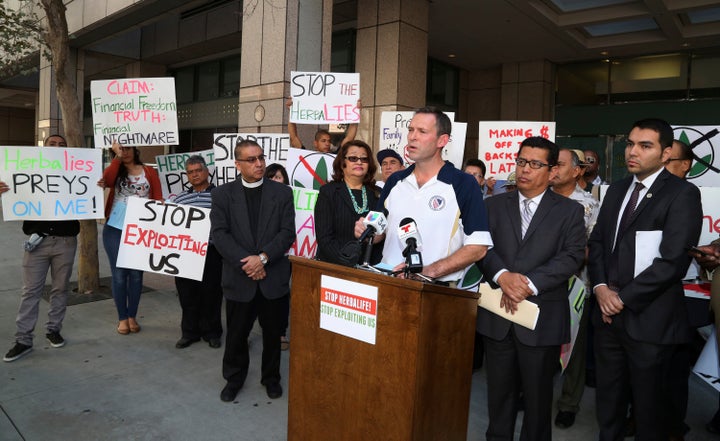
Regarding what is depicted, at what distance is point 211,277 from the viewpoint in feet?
18.1

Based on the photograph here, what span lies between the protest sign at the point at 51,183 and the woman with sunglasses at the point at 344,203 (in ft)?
9.56

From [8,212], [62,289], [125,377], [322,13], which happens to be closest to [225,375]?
[125,377]

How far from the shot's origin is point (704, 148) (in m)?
4.82

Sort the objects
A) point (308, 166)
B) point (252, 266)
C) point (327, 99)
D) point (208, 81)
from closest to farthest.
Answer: point (252, 266) → point (308, 166) → point (327, 99) → point (208, 81)

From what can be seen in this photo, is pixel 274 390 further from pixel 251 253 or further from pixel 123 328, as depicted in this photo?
pixel 123 328

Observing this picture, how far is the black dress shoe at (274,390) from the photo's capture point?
4066 mm

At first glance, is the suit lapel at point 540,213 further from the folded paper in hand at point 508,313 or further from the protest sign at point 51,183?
the protest sign at point 51,183

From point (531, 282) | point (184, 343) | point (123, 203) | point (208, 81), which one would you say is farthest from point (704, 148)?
point (208, 81)

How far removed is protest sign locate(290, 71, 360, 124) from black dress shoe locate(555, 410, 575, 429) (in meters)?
3.96

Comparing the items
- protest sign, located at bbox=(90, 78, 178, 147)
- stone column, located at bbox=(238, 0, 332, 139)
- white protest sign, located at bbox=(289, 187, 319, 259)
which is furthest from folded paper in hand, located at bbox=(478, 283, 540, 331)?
stone column, located at bbox=(238, 0, 332, 139)

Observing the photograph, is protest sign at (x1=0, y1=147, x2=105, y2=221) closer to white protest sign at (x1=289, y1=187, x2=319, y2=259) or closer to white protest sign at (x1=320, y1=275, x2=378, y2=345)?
white protest sign at (x1=289, y1=187, x2=319, y2=259)

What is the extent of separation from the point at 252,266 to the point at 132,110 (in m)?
3.15

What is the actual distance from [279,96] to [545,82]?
9735 mm

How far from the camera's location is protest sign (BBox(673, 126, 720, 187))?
4.76m
